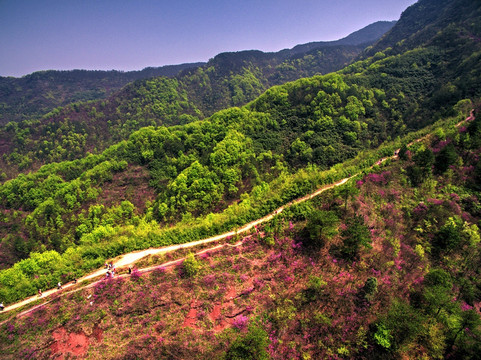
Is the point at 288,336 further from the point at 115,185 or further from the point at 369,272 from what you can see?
the point at 115,185

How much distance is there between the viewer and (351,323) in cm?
2738

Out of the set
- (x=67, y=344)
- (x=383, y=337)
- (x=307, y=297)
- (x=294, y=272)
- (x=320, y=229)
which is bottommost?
(x=383, y=337)

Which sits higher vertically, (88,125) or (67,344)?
(88,125)

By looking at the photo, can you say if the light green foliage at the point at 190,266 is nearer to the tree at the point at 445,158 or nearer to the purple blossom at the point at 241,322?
the purple blossom at the point at 241,322

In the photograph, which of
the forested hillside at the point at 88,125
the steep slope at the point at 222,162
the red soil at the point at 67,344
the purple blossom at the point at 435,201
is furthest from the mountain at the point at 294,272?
the forested hillside at the point at 88,125

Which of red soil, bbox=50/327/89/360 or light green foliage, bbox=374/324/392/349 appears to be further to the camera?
light green foliage, bbox=374/324/392/349

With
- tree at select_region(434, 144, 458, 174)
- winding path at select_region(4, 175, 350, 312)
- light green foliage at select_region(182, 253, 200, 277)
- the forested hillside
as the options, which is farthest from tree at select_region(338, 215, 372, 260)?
the forested hillside

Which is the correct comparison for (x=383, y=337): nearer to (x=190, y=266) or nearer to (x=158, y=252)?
(x=190, y=266)

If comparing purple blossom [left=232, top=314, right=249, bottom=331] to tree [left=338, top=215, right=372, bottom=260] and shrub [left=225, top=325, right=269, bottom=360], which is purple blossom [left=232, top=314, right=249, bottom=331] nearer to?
shrub [left=225, top=325, right=269, bottom=360]

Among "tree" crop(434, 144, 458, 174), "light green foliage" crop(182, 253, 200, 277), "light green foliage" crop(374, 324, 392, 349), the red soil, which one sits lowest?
"light green foliage" crop(374, 324, 392, 349)

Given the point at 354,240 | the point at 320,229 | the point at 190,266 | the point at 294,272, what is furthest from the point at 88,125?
the point at 354,240

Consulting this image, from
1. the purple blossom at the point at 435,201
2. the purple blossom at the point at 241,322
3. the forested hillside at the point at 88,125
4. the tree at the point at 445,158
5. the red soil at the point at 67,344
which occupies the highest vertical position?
the forested hillside at the point at 88,125

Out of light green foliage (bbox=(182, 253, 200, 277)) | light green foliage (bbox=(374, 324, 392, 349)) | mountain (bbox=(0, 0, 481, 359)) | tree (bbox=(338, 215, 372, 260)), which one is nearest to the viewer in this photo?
light green foliage (bbox=(374, 324, 392, 349))

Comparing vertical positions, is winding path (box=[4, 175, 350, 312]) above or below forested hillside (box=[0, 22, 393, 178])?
below
